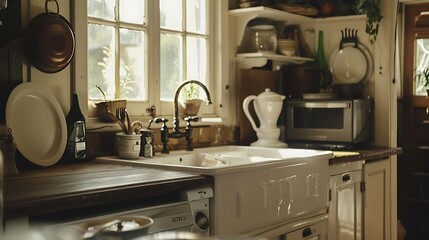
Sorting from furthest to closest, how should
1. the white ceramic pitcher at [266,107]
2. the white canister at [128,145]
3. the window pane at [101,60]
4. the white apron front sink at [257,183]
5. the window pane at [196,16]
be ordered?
1. the white ceramic pitcher at [266,107]
2. the window pane at [196,16]
3. the window pane at [101,60]
4. the white canister at [128,145]
5. the white apron front sink at [257,183]

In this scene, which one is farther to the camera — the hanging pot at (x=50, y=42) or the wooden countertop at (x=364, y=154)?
the wooden countertop at (x=364, y=154)

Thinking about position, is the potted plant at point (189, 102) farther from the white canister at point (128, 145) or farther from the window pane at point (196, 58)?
the white canister at point (128, 145)

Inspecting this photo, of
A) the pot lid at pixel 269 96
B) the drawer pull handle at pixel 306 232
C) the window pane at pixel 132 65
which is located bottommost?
the drawer pull handle at pixel 306 232

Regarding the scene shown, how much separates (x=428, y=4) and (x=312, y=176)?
3003 millimetres

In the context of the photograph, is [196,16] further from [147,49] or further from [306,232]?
[306,232]

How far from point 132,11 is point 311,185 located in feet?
4.22

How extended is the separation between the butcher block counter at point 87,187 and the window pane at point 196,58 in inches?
39.4

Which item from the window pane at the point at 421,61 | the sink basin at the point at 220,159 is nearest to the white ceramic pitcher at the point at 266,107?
the sink basin at the point at 220,159

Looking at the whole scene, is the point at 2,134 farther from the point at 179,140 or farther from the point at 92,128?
the point at 179,140

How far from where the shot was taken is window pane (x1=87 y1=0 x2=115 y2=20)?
102 inches

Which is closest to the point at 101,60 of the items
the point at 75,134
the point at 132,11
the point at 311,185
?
the point at 132,11

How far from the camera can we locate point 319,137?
11.3 ft

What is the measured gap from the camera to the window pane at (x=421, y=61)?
4.98 metres

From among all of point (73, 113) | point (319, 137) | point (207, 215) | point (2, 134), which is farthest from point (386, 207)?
point (2, 134)
